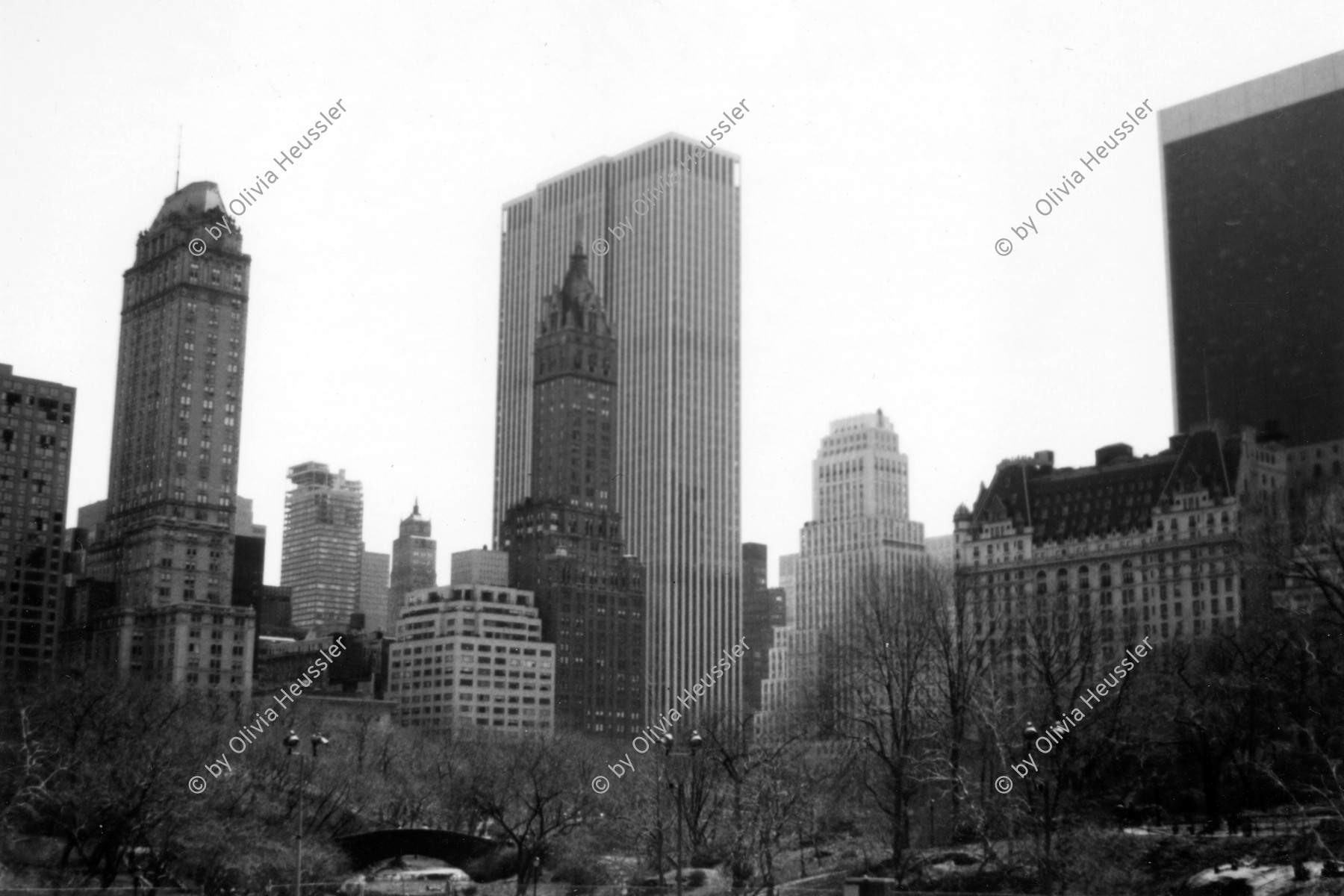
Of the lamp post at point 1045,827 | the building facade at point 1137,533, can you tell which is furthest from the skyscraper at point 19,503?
the lamp post at point 1045,827

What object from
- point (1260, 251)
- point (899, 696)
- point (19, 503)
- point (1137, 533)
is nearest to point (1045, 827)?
point (899, 696)

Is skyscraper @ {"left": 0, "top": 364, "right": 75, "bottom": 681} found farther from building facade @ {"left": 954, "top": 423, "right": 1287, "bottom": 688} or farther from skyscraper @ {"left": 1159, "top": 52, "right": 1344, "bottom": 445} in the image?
skyscraper @ {"left": 1159, "top": 52, "right": 1344, "bottom": 445}

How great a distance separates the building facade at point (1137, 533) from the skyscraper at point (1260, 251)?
26.8ft

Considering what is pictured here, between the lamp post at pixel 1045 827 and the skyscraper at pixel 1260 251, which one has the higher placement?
the skyscraper at pixel 1260 251

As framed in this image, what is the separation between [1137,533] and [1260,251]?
3519 centimetres

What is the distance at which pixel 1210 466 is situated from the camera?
14525 cm

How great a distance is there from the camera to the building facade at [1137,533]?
139 meters

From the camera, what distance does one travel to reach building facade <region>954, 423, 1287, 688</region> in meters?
139

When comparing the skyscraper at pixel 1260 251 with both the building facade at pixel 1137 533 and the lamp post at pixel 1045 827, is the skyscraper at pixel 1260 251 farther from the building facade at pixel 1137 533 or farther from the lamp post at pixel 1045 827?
the lamp post at pixel 1045 827

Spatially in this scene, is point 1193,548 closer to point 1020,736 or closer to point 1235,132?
point 1235,132

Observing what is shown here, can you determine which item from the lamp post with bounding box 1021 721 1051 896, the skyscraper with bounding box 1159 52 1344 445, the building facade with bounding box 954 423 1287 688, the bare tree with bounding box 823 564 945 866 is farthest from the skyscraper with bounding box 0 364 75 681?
the lamp post with bounding box 1021 721 1051 896

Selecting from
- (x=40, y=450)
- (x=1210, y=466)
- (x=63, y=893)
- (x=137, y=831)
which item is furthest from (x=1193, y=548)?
(x=40, y=450)

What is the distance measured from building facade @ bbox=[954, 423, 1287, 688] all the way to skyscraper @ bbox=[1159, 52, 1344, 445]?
322 inches

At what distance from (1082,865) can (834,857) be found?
64.3 feet
